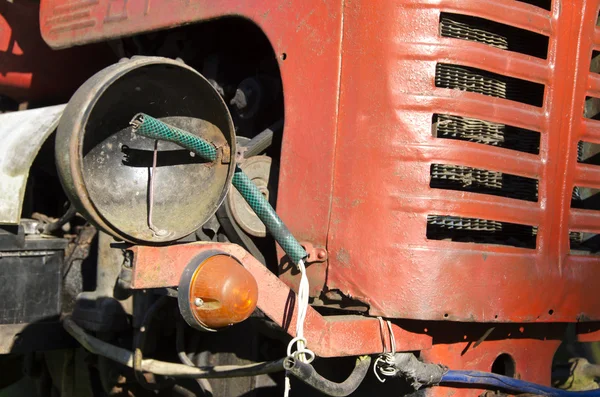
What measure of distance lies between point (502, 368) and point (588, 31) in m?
1.23

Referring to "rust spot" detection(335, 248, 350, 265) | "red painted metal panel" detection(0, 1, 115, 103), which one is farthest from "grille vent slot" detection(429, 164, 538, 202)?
"red painted metal panel" detection(0, 1, 115, 103)

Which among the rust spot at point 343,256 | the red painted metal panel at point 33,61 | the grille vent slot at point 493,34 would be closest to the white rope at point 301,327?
the rust spot at point 343,256

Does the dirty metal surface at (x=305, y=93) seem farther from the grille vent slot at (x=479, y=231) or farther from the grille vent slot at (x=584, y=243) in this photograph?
the grille vent slot at (x=584, y=243)

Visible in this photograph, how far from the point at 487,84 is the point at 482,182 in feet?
1.07

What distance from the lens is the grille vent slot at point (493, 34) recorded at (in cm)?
240

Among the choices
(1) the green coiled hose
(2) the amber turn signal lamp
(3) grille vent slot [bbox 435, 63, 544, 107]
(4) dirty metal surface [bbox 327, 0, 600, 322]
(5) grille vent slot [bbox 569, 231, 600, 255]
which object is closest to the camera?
(2) the amber turn signal lamp

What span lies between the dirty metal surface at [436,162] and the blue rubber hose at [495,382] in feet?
0.70

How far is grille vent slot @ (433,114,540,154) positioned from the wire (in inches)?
36.0

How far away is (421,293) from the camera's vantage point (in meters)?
2.27

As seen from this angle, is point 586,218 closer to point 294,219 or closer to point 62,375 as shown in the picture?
point 294,219

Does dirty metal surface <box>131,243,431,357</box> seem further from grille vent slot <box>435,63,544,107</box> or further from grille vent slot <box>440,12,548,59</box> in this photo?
grille vent slot <box>440,12,548,59</box>

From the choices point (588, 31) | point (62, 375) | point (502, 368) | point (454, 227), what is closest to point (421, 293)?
point (454, 227)

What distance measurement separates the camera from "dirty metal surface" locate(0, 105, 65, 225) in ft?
9.18

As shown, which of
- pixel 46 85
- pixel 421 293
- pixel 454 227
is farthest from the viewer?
pixel 46 85
